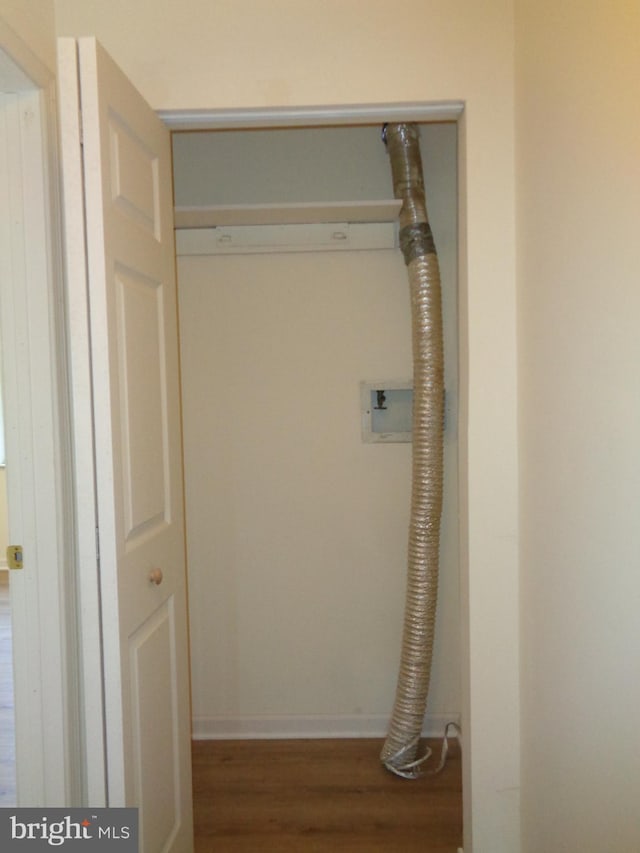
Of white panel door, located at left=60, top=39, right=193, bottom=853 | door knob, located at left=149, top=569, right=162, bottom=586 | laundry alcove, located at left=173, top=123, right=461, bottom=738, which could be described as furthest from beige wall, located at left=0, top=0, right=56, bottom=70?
door knob, located at left=149, top=569, right=162, bottom=586

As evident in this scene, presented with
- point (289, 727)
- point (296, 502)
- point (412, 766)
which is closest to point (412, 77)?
point (296, 502)

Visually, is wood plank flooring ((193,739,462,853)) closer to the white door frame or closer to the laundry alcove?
the laundry alcove

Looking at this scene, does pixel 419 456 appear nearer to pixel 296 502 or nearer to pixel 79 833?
pixel 296 502

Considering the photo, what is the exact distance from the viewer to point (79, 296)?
4.33ft

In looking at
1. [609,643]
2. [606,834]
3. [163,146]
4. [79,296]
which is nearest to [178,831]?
[606,834]

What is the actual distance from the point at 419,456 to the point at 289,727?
1.32 m

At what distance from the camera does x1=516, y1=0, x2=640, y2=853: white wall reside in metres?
1.11

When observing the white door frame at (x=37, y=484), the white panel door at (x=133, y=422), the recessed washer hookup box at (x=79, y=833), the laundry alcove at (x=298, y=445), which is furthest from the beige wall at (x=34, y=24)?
the recessed washer hookup box at (x=79, y=833)

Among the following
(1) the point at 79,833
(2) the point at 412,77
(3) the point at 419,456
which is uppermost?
(2) the point at 412,77

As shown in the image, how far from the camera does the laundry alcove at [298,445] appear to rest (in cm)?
273

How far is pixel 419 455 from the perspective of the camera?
241cm

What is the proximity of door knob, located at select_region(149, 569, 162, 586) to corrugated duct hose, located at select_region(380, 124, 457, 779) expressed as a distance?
1099mm

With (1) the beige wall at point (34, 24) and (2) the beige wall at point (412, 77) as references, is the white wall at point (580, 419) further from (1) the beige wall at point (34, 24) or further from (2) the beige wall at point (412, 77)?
(1) the beige wall at point (34, 24)

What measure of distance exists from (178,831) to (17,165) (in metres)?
1.71
